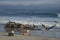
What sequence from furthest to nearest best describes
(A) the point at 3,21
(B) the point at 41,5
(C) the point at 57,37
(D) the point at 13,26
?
(B) the point at 41,5 → (A) the point at 3,21 → (D) the point at 13,26 → (C) the point at 57,37

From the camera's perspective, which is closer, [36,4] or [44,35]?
[44,35]

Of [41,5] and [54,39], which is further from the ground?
[41,5]

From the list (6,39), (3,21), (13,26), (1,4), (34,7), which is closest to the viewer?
(6,39)

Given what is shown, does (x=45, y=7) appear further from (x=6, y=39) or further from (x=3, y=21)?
(x=6, y=39)

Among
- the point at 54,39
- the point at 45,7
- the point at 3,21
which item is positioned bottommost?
the point at 54,39

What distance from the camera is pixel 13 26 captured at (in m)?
5.64

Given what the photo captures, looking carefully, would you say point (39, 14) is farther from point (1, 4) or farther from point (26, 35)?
point (26, 35)

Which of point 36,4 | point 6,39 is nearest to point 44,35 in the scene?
point 6,39

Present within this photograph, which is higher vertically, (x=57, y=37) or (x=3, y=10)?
(x=3, y=10)

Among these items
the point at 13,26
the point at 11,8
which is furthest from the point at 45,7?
the point at 13,26

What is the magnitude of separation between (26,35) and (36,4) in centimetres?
367

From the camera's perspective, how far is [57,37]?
14.9ft

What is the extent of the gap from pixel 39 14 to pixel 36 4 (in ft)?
1.63

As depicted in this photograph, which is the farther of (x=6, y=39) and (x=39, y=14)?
(x=39, y=14)
